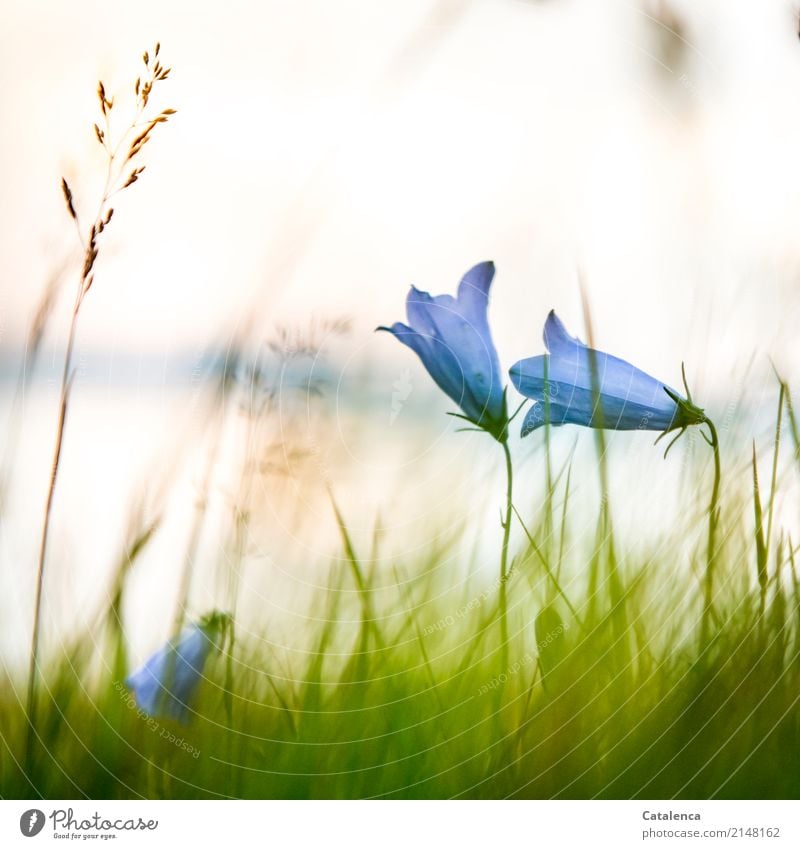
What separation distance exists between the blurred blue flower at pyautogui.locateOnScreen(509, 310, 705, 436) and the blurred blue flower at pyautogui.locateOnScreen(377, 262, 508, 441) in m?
0.02

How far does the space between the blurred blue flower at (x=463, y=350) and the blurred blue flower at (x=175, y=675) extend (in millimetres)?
277

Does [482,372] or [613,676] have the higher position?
[482,372]

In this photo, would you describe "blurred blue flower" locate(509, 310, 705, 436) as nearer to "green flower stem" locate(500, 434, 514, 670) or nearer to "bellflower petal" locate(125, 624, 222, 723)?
"green flower stem" locate(500, 434, 514, 670)

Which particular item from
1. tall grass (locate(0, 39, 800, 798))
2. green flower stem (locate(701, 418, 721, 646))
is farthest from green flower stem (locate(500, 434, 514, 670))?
green flower stem (locate(701, 418, 721, 646))

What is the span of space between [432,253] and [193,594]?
0.35 meters

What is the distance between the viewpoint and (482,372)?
73 cm

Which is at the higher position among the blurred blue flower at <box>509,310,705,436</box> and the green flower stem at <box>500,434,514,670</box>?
the blurred blue flower at <box>509,310,705,436</box>

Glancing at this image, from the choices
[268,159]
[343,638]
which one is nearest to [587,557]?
[343,638]

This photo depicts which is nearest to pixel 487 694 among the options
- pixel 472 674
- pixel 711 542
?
pixel 472 674

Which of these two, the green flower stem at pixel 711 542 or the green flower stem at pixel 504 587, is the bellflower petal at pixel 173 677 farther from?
the green flower stem at pixel 711 542

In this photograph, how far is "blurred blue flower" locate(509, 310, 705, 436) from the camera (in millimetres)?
742

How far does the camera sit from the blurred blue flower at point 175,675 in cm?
70

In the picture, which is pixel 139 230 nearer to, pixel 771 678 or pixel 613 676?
pixel 613 676

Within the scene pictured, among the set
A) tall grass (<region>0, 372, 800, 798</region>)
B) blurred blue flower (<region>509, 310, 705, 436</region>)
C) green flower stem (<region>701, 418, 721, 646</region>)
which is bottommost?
tall grass (<region>0, 372, 800, 798</region>)
